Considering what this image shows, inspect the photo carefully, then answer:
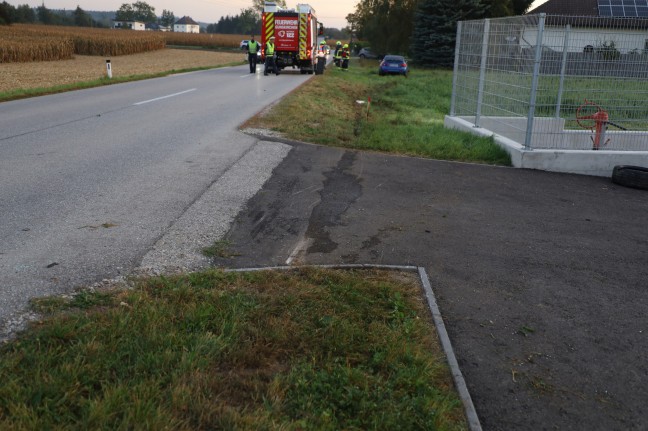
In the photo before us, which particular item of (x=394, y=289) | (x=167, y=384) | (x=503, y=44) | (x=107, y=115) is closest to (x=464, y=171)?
(x=503, y=44)

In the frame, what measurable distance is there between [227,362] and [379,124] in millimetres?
12239

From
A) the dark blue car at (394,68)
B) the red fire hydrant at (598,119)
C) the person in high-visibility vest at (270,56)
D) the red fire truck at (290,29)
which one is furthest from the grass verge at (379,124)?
the dark blue car at (394,68)

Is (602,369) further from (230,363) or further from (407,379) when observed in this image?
(230,363)

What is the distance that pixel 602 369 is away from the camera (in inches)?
148

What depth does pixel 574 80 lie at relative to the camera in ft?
32.9

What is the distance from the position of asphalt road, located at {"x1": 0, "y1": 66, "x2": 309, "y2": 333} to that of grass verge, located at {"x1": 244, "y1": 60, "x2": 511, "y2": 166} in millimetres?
1170

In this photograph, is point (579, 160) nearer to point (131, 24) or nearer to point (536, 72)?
point (536, 72)

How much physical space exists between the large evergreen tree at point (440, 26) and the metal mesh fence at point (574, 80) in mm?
38831

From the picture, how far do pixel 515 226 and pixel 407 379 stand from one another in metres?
3.90

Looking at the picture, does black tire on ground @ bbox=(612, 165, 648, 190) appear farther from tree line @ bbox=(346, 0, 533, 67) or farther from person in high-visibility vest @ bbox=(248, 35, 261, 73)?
tree line @ bbox=(346, 0, 533, 67)

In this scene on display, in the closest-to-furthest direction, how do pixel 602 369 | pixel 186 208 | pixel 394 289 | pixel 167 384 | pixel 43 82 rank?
pixel 167 384
pixel 602 369
pixel 394 289
pixel 186 208
pixel 43 82

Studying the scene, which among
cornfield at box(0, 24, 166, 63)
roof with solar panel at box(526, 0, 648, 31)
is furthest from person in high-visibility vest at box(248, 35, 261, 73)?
roof with solar panel at box(526, 0, 648, 31)

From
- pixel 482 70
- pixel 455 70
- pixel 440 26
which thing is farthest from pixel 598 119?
pixel 440 26

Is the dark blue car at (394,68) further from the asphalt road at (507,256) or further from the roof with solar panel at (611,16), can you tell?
the asphalt road at (507,256)
